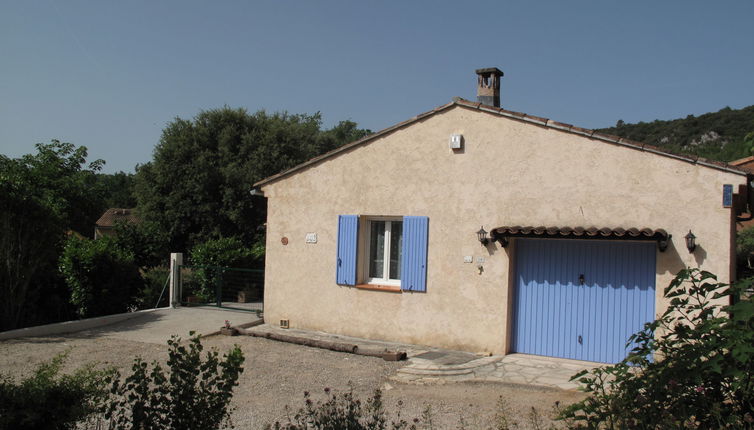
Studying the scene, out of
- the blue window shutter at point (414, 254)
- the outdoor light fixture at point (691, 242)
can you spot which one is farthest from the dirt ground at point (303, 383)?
the outdoor light fixture at point (691, 242)

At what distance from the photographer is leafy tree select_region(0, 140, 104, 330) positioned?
11.1m

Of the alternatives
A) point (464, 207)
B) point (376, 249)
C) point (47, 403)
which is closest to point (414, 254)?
point (376, 249)

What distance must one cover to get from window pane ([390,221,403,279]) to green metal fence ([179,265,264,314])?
420 centimetres

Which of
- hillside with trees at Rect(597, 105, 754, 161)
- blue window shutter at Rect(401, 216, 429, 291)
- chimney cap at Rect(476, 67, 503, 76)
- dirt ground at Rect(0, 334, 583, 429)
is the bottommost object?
dirt ground at Rect(0, 334, 583, 429)

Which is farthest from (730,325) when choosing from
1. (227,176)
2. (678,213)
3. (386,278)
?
(227,176)

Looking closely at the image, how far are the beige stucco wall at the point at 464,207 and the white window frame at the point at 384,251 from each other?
263mm

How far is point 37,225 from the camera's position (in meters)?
11.4

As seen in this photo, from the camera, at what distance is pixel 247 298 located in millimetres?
14695

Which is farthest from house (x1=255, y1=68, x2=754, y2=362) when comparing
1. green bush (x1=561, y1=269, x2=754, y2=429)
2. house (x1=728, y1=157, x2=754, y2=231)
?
green bush (x1=561, y1=269, x2=754, y2=429)

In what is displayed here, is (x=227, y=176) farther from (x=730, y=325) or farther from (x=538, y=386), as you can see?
(x=730, y=325)

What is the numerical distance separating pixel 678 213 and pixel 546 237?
179cm

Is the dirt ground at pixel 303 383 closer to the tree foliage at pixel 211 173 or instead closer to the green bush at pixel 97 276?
the green bush at pixel 97 276

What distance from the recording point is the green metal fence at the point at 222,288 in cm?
1399

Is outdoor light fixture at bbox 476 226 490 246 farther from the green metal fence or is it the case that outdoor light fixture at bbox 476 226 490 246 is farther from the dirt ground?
the green metal fence
